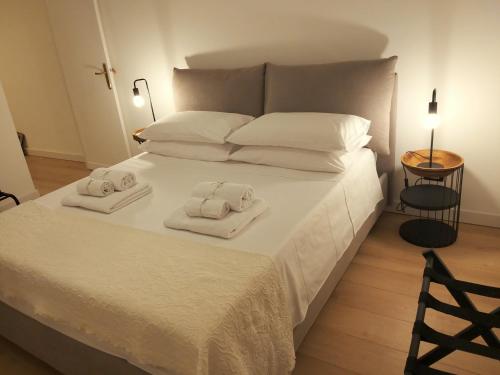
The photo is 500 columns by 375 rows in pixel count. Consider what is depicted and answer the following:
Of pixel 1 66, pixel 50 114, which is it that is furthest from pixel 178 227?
pixel 1 66

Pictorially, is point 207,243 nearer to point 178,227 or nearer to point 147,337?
point 178,227

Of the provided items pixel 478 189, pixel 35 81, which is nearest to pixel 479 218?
pixel 478 189

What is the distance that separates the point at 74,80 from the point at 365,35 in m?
2.70

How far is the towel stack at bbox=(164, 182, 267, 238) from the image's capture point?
1.67m

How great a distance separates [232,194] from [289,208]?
0.27 meters

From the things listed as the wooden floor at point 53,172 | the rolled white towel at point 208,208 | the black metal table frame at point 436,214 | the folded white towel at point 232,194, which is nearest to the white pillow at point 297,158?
the black metal table frame at point 436,214

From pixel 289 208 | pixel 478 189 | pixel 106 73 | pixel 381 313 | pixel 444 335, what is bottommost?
pixel 381 313

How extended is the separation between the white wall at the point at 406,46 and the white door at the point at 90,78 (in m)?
0.64

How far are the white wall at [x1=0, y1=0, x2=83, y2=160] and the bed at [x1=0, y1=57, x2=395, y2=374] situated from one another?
7.63ft

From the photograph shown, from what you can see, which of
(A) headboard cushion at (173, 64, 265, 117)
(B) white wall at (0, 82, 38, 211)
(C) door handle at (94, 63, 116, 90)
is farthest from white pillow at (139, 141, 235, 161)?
(B) white wall at (0, 82, 38, 211)

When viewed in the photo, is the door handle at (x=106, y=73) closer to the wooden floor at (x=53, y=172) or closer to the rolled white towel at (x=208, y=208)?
the wooden floor at (x=53, y=172)

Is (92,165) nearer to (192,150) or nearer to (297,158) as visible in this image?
(192,150)

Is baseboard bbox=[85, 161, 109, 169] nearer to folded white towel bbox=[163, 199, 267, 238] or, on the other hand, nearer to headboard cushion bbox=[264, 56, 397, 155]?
headboard cushion bbox=[264, 56, 397, 155]

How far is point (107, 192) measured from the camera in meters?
2.09
